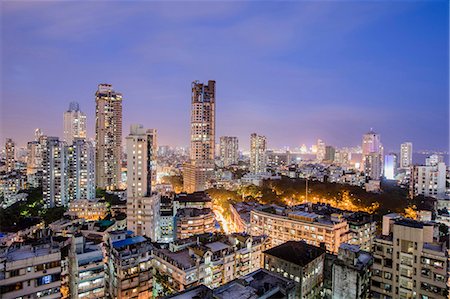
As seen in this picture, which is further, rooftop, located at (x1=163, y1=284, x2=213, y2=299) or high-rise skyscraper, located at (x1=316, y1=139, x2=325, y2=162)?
high-rise skyscraper, located at (x1=316, y1=139, x2=325, y2=162)

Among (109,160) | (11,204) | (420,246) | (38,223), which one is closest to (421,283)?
(420,246)

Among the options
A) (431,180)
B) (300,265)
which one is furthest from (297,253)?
(431,180)

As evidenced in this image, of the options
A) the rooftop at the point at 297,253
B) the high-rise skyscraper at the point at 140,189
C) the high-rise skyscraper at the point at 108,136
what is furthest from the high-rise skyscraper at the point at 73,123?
the rooftop at the point at 297,253

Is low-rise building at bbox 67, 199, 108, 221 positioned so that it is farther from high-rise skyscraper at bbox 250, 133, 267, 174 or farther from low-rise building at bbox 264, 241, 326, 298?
high-rise skyscraper at bbox 250, 133, 267, 174

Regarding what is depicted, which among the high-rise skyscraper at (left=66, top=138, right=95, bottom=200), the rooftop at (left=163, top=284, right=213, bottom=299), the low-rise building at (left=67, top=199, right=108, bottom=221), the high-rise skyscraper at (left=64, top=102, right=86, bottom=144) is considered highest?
the high-rise skyscraper at (left=64, top=102, right=86, bottom=144)

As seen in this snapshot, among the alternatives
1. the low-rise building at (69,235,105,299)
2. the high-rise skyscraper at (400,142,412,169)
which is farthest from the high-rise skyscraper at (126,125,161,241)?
the high-rise skyscraper at (400,142,412,169)

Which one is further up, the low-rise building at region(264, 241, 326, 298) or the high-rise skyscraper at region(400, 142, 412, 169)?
the high-rise skyscraper at region(400, 142, 412, 169)
